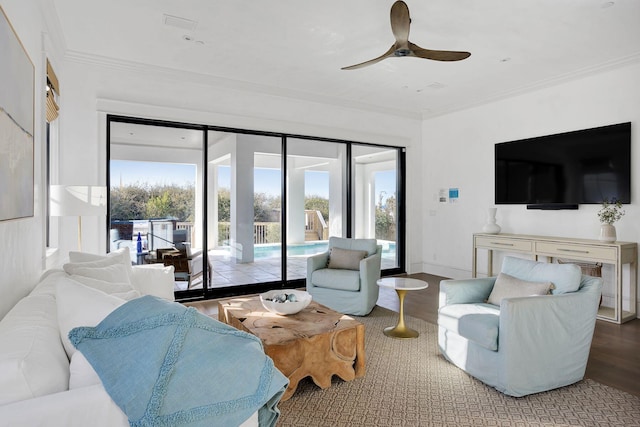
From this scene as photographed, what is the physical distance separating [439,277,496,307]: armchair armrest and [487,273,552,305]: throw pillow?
3.0 inches

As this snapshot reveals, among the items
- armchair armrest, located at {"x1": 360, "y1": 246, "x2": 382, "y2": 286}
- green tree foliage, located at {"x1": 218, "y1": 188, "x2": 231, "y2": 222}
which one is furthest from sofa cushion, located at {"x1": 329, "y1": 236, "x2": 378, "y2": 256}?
green tree foliage, located at {"x1": 218, "y1": 188, "x2": 231, "y2": 222}

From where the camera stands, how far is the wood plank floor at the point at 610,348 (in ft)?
8.99

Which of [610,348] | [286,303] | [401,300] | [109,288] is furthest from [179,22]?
[610,348]

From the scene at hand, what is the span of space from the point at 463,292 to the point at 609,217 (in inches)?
91.4

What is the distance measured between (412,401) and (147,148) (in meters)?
3.98

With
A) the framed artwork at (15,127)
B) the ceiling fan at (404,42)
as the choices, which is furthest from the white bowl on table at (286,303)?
the ceiling fan at (404,42)

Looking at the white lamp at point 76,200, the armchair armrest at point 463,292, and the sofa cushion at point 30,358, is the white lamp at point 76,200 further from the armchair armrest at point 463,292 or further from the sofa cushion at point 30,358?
the armchair armrest at point 463,292

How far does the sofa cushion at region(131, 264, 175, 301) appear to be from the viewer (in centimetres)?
316

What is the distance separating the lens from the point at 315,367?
253 centimetres

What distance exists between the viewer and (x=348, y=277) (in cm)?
417

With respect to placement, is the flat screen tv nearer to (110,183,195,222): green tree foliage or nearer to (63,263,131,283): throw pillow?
(110,183,195,222): green tree foliage

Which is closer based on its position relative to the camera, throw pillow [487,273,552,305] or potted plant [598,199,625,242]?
throw pillow [487,273,552,305]

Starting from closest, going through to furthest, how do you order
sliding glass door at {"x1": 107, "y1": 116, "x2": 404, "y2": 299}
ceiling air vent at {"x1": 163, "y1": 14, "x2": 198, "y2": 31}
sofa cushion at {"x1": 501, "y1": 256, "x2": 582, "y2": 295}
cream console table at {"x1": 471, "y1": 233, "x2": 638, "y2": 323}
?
sofa cushion at {"x1": 501, "y1": 256, "x2": 582, "y2": 295}
ceiling air vent at {"x1": 163, "y1": 14, "x2": 198, "y2": 31}
cream console table at {"x1": 471, "y1": 233, "x2": 638, "y2": 323}
sliding glass door at {"x1": 107, "y1": 116, "x2": 404, "y2": 299}

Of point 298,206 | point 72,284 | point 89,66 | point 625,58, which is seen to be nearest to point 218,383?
point 72,284
